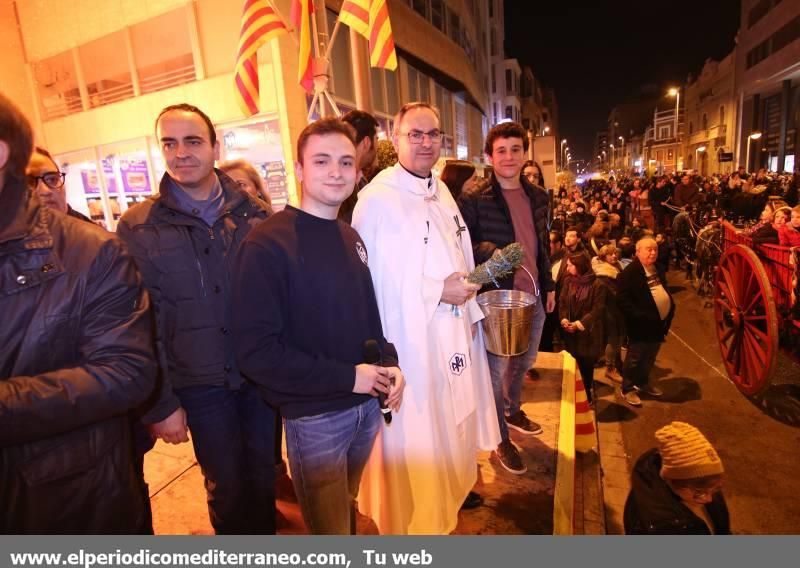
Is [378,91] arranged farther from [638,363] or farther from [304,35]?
[638,363]

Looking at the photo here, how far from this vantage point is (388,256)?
2381mm

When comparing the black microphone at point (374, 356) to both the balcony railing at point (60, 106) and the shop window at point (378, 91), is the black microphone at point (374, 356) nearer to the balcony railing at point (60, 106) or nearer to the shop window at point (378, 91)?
the shop window at point (378, 91)

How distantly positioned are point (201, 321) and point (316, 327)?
0.77 meters

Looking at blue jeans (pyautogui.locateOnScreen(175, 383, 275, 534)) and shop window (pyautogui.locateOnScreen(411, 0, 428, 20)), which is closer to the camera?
blue jeans (pyautogui.locateOnScreen(175, 383, 275, 534))

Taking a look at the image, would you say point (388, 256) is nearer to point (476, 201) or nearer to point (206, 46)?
point (476, 201)

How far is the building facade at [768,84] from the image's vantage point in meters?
32.0

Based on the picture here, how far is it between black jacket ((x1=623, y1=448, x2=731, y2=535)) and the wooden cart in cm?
323

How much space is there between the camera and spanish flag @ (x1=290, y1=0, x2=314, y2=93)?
5.42m

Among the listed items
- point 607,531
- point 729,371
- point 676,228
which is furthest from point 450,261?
point 676,228

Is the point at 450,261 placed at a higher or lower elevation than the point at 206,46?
lower

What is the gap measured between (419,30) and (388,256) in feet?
55.3

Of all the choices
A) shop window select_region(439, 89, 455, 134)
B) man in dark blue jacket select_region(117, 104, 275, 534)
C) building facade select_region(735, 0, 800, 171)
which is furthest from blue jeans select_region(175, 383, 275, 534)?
building facade select_region(735, 0, 800, 171)

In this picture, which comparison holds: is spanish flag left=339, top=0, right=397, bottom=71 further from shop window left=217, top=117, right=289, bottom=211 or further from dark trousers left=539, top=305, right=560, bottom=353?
dark trousers left=539, top=305, right=560, bottom=353

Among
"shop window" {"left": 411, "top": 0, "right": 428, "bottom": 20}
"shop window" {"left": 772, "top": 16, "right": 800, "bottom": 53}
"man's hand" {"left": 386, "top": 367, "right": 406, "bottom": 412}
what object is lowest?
"man's hand" {"left": 386, "top": 367, "right": 406, "bottom": 412}
